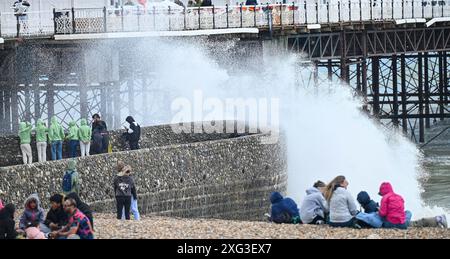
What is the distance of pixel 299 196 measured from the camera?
4916 cm

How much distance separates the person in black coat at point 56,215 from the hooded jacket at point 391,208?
17.1 feet

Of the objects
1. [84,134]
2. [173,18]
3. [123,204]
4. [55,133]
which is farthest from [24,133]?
[173,18]

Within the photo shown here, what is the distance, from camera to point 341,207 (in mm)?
31359

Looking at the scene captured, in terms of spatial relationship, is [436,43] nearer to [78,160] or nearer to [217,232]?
[78,160]

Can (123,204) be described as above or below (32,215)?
below

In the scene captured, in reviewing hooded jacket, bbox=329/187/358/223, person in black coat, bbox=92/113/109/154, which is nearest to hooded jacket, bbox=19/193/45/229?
hooded jacket, bbox=329/187/358/223

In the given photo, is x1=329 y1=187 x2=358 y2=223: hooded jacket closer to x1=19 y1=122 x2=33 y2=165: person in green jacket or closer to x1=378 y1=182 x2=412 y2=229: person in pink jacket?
x1=378 y1=182 x2=412 y2=229: person in pink jacket

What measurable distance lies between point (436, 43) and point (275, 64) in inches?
419

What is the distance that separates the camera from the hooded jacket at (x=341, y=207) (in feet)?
103

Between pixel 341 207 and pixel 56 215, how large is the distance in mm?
4646

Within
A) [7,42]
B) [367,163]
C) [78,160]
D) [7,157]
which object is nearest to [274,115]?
[367,163]

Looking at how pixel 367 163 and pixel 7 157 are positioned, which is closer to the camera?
pixel 7 157

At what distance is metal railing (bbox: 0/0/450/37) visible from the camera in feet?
183

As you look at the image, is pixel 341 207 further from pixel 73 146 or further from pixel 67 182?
pixel 73 146
